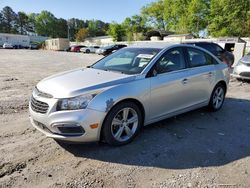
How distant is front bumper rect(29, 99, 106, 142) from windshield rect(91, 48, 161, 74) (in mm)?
1113

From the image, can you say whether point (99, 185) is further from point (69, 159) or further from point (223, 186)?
point (223, 186)

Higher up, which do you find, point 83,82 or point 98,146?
point 83,82

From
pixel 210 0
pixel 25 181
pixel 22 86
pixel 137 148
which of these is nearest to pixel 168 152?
pixel 137 148

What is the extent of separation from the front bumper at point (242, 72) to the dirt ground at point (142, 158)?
16.0ft

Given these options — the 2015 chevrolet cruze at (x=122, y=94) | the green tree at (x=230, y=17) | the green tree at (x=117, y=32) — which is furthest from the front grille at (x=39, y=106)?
the green tree at (x=117, y=32)

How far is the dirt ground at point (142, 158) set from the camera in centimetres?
313

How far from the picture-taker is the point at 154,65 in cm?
433

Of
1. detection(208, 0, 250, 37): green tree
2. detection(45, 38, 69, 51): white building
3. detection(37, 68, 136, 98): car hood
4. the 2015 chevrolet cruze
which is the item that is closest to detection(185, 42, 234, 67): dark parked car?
the 2015 chevrolet cruze

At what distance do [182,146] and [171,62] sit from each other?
5.14 ft

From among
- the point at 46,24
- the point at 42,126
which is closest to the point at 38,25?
the point at 46,24

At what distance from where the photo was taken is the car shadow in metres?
3.60

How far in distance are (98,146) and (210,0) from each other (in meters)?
56.7

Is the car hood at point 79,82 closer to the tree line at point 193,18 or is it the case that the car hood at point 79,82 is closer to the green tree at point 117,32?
the tree line at point 193,18

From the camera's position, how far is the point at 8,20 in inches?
4633
